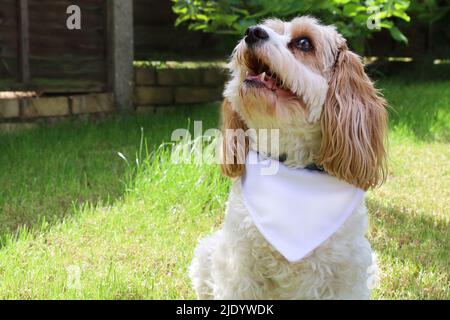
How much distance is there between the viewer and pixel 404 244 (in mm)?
3957

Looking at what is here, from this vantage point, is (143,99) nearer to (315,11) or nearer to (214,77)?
(214,77)

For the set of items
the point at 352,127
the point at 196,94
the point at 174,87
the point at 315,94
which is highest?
the point at 315,94

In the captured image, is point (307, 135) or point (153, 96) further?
point (153, 96)

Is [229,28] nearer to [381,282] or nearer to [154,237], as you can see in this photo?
[154,237]

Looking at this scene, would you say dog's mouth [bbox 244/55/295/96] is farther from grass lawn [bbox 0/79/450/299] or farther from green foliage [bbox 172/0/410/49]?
green foliage [bbox 172/0/410/49]

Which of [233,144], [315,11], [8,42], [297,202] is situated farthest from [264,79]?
[8,42]

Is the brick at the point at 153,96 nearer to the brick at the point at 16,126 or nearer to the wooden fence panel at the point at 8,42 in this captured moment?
the brick at the point at 16,126

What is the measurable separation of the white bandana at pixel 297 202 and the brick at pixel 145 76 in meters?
4.79

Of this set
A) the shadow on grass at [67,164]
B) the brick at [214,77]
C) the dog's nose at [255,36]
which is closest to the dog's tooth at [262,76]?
the dog's nose at [255,36]

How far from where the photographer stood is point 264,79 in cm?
265

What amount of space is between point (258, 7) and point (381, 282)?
403cm

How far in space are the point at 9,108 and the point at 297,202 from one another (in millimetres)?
4374

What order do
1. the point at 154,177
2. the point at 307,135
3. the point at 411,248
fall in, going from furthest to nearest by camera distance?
the point at 154,177
the point at 411,248
the point at 307,135

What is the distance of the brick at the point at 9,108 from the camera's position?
6.37 m
